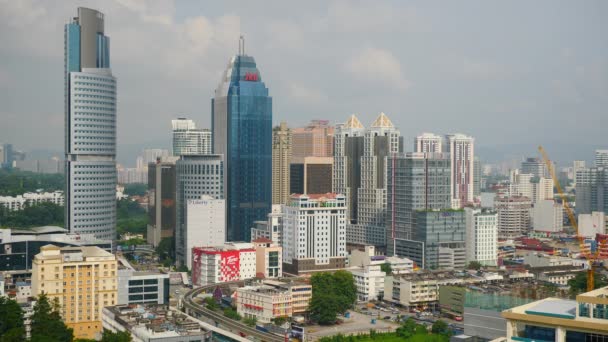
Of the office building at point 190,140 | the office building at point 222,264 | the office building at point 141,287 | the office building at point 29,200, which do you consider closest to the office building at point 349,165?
the office building at point 222,264

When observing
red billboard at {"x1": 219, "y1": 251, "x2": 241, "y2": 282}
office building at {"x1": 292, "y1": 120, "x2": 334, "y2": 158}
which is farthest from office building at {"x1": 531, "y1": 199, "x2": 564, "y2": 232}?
red billboard at {"x1": 219, "y1": 251, "x2": 241, "y2": 282}

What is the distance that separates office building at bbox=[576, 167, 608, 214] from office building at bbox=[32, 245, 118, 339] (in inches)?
1069

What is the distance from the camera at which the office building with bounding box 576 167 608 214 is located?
37.8 m

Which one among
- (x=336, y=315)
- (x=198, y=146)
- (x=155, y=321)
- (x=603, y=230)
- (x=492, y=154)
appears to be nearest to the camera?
(x=155, y=321)

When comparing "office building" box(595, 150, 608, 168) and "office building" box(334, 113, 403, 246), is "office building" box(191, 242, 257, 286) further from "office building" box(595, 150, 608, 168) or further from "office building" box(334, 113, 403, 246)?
"office building" box(595, 150, 608, 168)

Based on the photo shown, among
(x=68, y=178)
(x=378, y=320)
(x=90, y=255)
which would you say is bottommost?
(x=378, y=320)

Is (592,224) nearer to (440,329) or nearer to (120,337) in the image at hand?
(440,329)

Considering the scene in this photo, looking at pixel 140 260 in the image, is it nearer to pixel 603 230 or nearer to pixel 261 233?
pixel 261 233

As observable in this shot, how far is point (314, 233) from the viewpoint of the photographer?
24484mm

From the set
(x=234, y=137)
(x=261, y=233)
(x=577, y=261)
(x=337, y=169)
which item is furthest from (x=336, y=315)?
(x=337, y=169)

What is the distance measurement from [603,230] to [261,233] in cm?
1421

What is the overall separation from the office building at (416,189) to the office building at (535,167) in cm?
3045

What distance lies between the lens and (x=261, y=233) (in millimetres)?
26812

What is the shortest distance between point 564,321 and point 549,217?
28917 millimetres
